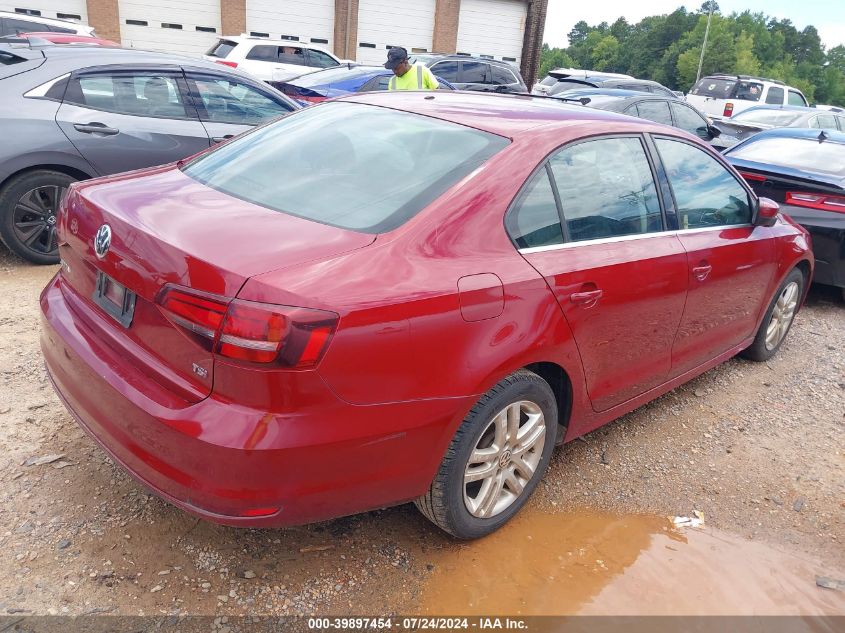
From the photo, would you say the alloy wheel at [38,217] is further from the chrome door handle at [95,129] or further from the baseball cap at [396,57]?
the baseball cap at [396,57]

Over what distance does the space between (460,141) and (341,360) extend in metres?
1.16

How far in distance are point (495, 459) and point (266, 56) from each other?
1503cm

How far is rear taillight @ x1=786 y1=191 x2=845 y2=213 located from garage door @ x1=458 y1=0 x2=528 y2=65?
23558 mm

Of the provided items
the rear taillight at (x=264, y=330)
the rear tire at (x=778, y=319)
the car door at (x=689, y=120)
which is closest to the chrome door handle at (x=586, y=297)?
the rear taillight at (x=264, y=330)

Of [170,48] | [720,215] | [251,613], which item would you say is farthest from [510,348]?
[170,48]

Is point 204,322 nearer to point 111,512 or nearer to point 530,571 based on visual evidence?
point 111,512

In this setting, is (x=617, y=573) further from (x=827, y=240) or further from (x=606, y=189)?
(x=827, y=240)

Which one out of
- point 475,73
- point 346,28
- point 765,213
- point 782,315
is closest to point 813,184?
point 782,315

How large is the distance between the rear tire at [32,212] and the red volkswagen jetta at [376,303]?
2.69m

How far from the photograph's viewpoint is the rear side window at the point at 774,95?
19269mm

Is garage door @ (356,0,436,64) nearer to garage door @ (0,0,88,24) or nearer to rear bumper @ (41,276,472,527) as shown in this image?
garage door @ (0,0,88,24)

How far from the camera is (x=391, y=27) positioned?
2641 centimetres

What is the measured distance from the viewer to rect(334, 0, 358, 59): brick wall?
2491 centimetres

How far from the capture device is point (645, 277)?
3.10 metres
